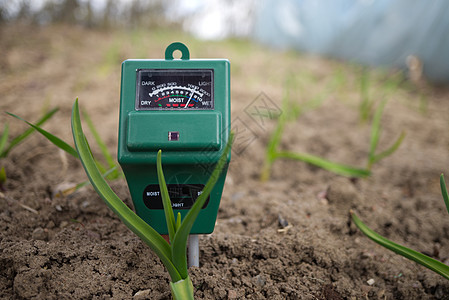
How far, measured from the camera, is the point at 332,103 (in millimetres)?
2299

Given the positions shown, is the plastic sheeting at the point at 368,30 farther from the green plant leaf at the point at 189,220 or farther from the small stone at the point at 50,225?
the small stone at the point at 50,225

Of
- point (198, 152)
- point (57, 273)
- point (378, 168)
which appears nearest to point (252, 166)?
point (378, 168)

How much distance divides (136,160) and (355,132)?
5.00ft

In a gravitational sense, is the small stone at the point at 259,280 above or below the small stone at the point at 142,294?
below

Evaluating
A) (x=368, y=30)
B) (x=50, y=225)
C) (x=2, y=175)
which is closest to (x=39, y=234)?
(x=50, y=225)

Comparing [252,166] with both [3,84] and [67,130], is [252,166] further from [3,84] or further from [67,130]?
[3,84]

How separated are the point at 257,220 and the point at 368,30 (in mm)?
3183

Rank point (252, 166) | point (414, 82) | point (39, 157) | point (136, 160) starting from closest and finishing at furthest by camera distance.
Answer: point (136, 160) < point (39, 157) < point (252, 166) < point (414, 82)

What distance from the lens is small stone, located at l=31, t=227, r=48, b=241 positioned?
2.68 feet

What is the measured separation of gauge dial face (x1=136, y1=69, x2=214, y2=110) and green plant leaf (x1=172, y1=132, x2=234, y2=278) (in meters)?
0.16

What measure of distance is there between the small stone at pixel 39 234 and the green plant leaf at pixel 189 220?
43 centimetres

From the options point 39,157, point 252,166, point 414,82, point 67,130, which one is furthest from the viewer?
point 414,82

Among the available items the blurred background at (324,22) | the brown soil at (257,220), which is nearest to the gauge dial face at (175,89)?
the brown soil at (257,220)

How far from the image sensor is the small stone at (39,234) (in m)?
0.82
